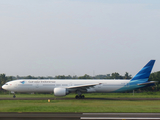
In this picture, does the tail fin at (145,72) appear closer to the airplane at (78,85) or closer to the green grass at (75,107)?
the airplane at (78,85)

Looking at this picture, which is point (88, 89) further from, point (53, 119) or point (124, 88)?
point (53, 119)

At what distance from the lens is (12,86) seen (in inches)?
1458

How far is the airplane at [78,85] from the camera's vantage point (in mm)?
36781

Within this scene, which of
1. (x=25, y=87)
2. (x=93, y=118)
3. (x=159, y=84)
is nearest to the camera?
(x=93, y=118)

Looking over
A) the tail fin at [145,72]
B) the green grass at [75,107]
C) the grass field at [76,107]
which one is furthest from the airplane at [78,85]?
the green grass at [75,107]

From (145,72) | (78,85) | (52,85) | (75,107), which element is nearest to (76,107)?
(75,107)

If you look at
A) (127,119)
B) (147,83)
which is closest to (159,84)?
(147,83)

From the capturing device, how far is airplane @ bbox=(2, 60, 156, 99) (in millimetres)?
36781

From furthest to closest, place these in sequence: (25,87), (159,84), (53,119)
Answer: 1. (159,84)
2. (25,87)
3. (53,119)

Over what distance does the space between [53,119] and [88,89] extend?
2175 cm

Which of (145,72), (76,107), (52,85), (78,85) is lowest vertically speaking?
(76,107)

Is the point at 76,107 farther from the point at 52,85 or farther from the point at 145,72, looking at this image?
the point at 145,72

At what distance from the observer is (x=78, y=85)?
124 feet

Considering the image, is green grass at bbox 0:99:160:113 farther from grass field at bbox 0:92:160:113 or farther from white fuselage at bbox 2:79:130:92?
white fuselage at bbox 2:79:130:92
